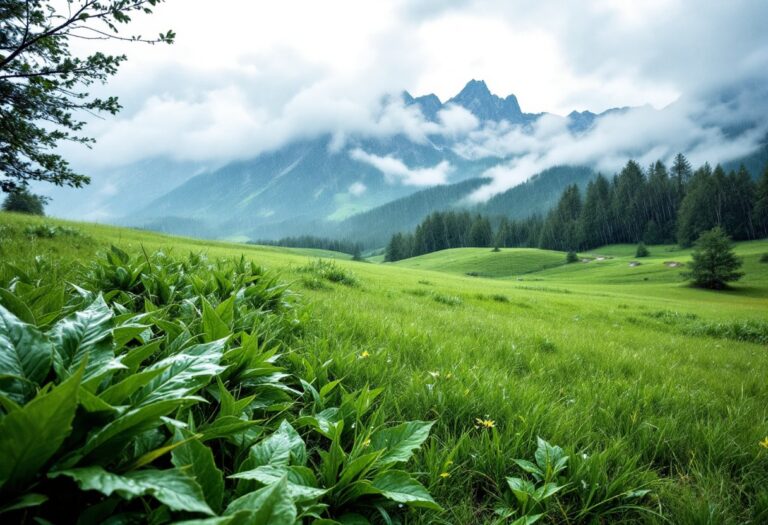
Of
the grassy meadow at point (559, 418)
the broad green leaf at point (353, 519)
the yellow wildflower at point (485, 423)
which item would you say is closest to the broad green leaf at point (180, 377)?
the broad green leaf at point (353, 519)

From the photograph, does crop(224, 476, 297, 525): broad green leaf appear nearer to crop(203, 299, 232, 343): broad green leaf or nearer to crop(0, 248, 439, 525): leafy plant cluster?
crop(0, 248, 439, 525): leafy plant cluster

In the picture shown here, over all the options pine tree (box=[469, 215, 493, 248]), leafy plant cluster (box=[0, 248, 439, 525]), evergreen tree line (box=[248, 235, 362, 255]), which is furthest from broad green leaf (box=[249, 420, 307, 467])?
evergreen tree line (box=[248, 235, 362, 255])

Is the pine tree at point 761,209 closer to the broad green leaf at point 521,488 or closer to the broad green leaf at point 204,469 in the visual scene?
the broad green leaf at point 521,488

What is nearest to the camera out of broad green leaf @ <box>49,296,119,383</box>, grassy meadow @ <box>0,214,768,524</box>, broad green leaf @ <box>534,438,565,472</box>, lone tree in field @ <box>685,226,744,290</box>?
broad green leaf @ <box>49,296,119,383</box>

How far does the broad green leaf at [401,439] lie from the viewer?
1.86 m

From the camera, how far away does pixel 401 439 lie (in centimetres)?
196

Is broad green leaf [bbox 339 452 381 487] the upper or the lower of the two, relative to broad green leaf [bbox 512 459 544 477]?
upper

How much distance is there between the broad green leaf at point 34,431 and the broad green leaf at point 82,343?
0.51 m

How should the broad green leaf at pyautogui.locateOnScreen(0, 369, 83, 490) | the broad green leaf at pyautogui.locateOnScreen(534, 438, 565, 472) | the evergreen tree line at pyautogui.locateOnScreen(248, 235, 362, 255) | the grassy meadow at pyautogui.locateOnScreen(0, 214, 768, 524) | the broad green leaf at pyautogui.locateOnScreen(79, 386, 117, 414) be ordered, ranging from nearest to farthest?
the broad green leaf at pyautogui.locateOnScreen(0, 369, 83, 490) < the broad green leaf at pyautogui.locateOnScreen(79, 386, 117, 414) < the grassy meadow at pyautogui.locateOnScreen(0, 214, 768, 524) < the broad green leaf at pyautogui.locateOnScreen(534, 438, 565, 472) < the evergreen tree line at pyautogui.locateOnScreen(248, 235, 362, 255)

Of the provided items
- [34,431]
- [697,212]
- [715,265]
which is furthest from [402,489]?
[697,212]

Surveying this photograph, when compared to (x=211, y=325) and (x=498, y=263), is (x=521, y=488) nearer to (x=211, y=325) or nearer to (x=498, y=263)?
(x=211, y=325)

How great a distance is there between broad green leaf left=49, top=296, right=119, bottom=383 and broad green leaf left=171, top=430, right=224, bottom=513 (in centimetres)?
51

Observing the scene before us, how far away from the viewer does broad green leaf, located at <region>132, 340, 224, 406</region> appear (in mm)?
1387

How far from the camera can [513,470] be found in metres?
2.17
